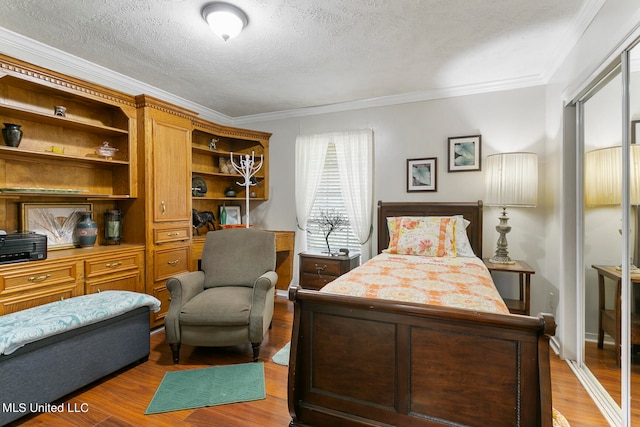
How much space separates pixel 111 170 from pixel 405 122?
3.31m

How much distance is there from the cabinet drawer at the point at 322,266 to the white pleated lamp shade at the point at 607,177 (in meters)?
2.34

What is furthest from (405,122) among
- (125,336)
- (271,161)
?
(125,336)

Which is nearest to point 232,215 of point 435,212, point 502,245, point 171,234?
point 171,234

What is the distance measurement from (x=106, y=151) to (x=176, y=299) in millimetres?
1675

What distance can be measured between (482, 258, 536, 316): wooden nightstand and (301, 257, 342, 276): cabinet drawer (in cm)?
154

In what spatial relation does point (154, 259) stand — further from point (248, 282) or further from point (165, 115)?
point (165, 115)

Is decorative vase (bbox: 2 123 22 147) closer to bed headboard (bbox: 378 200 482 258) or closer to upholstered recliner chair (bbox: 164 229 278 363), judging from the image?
upholstered recliner chair (bbox: 164 229 278 363)

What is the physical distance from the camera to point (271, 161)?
4684 millimetres

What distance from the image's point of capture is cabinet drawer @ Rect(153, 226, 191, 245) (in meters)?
3.29

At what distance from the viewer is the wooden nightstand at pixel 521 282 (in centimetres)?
287

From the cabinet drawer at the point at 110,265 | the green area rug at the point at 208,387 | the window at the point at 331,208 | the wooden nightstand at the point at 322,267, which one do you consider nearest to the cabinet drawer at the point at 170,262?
the cabinet drawer at the point at 110,265

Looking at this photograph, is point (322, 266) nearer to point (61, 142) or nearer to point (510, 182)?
point (510, 182)

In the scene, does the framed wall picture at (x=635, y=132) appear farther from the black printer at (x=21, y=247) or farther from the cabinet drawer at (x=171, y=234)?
the black printer at (x=21, y=247)

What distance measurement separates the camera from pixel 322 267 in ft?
12.5
